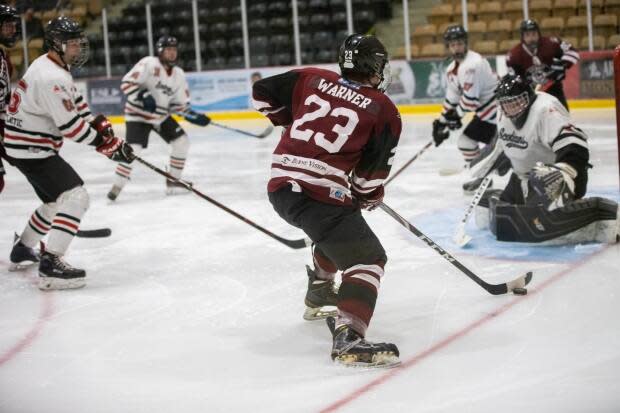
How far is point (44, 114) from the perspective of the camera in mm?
3885

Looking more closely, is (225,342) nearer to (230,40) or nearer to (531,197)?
(531,197)

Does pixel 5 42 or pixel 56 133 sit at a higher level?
pixel 5 42

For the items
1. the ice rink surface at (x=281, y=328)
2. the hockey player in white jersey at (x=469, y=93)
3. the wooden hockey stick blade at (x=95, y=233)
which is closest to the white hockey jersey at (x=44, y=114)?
the ice rink surface at (x=281, y=328)

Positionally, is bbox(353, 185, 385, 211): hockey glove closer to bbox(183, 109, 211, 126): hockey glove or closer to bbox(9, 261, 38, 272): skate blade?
bbox(9, 261, 38, 272): skate blade

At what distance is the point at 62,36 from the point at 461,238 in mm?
2007

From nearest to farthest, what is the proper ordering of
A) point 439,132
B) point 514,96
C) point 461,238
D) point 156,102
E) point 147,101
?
1. point 514,96
2. point 461,238
3. point 439,132
4. point 147,101
5. point 156,102

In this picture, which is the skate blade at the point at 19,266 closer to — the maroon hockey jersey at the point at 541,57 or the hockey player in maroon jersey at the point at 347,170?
the hockey player in maroon jersey at the point at 347,170

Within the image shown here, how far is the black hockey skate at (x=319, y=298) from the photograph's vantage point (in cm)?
332

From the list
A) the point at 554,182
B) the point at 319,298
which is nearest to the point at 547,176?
the point at 554,182

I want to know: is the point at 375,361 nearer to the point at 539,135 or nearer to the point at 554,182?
the point at 554,182

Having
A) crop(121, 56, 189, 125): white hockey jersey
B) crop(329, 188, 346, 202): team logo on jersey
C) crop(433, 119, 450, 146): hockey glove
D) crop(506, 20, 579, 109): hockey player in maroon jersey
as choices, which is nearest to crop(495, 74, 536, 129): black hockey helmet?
crop(433, 119, 450, 146): hockey glove

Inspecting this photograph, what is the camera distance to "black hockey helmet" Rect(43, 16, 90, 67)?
12.6 feet

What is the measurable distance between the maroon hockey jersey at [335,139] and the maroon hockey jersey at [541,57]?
4032 mm

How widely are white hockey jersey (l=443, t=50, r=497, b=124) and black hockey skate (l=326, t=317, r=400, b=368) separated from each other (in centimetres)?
324
